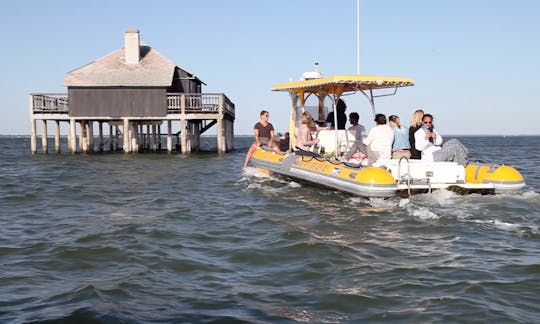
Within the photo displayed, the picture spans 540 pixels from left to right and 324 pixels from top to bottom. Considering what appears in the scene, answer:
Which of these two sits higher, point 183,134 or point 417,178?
point 183,134

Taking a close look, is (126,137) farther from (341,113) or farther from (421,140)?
(421,140)

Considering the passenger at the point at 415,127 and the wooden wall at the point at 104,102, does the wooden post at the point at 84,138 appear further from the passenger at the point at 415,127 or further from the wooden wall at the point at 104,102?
the passenger at the point at 415,127

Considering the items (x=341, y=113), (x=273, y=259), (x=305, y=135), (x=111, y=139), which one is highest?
(x=341, y=113)

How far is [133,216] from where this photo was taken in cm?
1022

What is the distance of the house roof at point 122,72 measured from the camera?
32594mm

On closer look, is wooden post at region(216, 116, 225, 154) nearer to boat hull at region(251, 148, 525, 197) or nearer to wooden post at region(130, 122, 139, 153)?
wooden post at region(130, 122, 139, 153)

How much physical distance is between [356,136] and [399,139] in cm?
153

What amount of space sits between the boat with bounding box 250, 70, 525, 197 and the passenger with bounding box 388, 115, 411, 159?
64 cm

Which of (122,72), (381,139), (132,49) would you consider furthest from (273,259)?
(132,49)

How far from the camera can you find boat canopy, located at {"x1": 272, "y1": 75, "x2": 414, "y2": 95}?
41.1 feet

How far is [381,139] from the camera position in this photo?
11680 millimetres

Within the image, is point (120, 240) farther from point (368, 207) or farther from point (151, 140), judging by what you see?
point (151, 140)

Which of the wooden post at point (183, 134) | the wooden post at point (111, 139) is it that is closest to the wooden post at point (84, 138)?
the wooden post at point (111, 139)

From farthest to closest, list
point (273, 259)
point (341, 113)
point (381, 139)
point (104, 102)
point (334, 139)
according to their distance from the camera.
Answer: point (104, 102) → point (341, 113) → point (334, 139) → point (381, 139) → point (273, 259)
